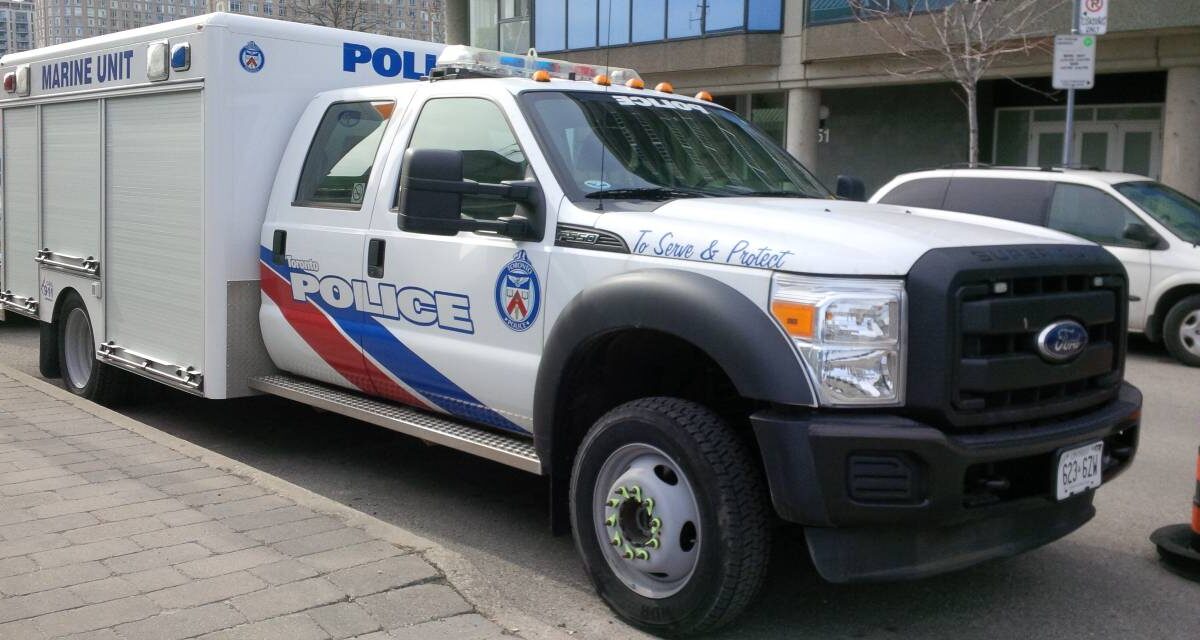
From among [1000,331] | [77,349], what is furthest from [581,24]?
[1000,331]

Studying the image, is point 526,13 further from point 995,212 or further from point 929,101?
point 995,212

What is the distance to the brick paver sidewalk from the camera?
392cm

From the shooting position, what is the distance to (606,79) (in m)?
5.60

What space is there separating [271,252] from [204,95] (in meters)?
0.94

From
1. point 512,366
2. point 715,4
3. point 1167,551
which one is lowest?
point 1167,551

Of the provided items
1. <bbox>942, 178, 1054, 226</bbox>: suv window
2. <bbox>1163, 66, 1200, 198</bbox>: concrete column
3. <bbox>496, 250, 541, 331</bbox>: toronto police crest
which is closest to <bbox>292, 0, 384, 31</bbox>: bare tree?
<bbox>1163, 66, 1200, 198</bbox>: concrete column

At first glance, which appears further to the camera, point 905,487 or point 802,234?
point 802,234

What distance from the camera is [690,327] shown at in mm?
3943

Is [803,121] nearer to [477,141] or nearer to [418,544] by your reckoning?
[477,141]

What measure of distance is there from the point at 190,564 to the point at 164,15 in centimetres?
5556

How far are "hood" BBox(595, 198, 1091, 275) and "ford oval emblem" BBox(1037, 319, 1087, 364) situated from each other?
1.05 ft

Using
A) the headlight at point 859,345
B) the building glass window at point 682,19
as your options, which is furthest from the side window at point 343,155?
the building glass window at point 682,19

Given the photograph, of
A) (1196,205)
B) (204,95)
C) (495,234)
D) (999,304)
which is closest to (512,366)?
(495,234)

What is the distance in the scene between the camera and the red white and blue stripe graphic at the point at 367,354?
17.2 ft
